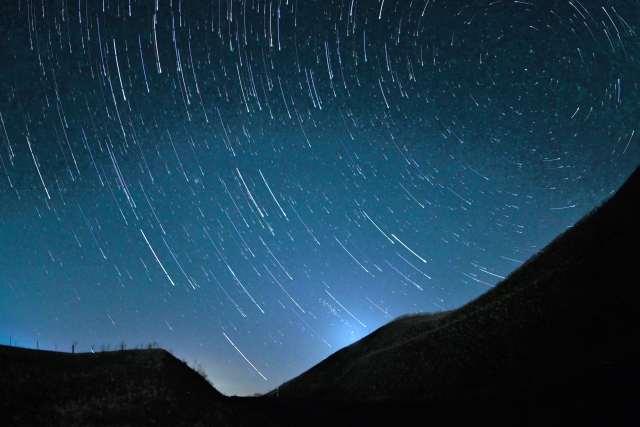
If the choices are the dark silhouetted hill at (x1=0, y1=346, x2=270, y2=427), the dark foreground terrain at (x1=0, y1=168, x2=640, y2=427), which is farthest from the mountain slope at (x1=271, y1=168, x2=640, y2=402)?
the dark silhouetted hill at (x1=0, y1=346, x2=270, y2=427)

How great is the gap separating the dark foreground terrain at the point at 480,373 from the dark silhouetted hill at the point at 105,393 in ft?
0.19

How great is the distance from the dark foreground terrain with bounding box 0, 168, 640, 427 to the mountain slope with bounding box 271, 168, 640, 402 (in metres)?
0.06

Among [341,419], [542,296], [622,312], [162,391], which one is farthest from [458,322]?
[162,391]

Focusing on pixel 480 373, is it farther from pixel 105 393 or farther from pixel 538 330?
pixel 105 393

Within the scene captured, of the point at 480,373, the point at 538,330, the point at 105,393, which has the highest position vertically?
the point at 538,330

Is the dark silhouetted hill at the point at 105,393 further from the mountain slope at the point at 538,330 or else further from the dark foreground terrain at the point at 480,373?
the mountain slope at the point at 538,330

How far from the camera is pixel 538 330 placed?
24.3 meters

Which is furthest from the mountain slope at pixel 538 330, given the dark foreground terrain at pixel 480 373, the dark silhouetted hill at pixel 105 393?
the dark silhouetted hill at pixel 105 393

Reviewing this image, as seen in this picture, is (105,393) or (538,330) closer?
(105,393)

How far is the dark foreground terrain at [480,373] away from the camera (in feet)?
54.6

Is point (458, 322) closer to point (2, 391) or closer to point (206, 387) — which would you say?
point (206, 387)

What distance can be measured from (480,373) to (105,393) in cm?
1631

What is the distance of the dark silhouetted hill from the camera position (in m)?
19.1

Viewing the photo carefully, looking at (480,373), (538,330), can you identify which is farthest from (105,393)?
(538,330)
